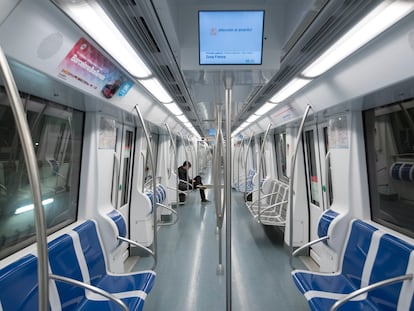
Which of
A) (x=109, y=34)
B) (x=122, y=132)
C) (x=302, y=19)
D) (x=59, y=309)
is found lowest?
(x=59, y=309)

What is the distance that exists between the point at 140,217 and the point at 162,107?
1.81m

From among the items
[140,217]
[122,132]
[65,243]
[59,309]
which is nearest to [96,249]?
[65,243]

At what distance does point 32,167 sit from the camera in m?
0.71

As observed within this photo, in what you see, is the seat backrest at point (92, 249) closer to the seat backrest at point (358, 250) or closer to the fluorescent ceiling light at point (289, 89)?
the seat backrest at point (358, 250)

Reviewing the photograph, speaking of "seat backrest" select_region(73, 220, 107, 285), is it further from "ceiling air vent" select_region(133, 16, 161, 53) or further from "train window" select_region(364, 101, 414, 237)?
"train window" select_region(364, 101, 414, 237)

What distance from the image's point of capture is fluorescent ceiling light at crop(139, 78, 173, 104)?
7.92 feet

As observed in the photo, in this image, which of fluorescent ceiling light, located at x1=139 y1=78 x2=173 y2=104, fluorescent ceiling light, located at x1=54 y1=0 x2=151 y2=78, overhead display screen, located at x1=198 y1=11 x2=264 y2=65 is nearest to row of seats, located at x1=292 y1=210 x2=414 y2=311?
overhead display screen, located at x1=198 y1=11 x2=264 y2=65

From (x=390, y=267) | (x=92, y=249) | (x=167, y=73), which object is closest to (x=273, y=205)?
(x=390, y=267)

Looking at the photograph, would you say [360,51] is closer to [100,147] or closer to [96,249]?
[100,147]

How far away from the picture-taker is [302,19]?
146 cm

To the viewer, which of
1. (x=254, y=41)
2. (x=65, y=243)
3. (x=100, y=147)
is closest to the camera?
(x=254, y=41)

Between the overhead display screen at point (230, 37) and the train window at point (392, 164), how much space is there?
1473 millimetres

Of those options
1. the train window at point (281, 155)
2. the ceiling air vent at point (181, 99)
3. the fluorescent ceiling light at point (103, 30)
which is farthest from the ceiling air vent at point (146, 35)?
the train window at point (281, 155)

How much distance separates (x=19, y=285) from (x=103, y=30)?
1.59 meters
